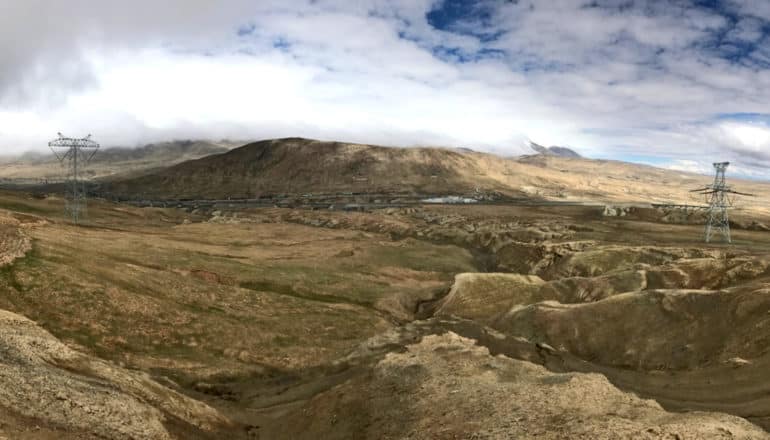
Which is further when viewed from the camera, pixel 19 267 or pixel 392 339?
pixel 392 339

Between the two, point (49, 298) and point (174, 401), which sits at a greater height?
point (49, 298)

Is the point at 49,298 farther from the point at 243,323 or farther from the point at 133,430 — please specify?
the point at 133,430

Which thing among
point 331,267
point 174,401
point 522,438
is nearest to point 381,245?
point 331,267

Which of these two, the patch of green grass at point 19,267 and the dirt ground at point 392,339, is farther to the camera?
the patch of green grass at point 19,267

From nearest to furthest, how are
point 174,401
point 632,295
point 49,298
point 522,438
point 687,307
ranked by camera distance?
point 522,438, point 174,401, point 49,298, point 687,307, point 632,295

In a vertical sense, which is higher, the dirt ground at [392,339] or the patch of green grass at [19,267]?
the patch of green grass at [19,267]

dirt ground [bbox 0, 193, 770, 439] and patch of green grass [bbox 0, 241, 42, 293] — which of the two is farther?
patch of green grass [bbox 0, 241, 42, 293]

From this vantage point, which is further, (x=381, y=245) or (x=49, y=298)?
(x=381, y=245)

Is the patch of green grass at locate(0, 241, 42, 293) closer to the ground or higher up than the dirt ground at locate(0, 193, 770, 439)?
higher up
